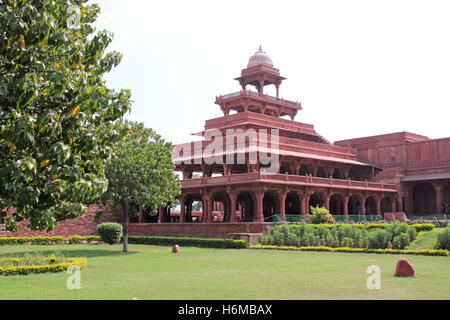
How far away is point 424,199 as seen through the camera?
50.0 meters

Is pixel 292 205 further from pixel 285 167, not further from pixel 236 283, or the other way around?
pixel 236 283

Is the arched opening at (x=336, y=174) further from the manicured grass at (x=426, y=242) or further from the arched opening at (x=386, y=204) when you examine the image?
the manicured grass at (x=426, y=242)

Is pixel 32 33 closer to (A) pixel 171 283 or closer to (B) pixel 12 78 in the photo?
(B) pixel 12 78

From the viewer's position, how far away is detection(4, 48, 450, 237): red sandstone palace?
37.8 m

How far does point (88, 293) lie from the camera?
11109 mm

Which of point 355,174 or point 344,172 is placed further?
point 355,174

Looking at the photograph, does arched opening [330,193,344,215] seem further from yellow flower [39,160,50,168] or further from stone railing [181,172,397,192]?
yellow flower [39,160,50,168]

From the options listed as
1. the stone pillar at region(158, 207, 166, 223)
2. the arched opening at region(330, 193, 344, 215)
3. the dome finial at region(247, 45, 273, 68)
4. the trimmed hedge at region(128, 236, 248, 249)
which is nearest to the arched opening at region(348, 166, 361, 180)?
the arched opening at region(330, 193, 344, 215)

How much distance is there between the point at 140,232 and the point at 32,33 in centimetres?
3478

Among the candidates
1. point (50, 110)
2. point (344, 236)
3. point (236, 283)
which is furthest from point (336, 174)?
point (50, 110)

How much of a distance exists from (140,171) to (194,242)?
8143 millimetres

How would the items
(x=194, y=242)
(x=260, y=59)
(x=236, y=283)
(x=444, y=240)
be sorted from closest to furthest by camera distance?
(x=236, y=283) → (x=444, y=240) → (x=194, y=242) → (x=260, y=59)

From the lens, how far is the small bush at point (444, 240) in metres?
22.2

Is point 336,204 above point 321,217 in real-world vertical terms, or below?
above
